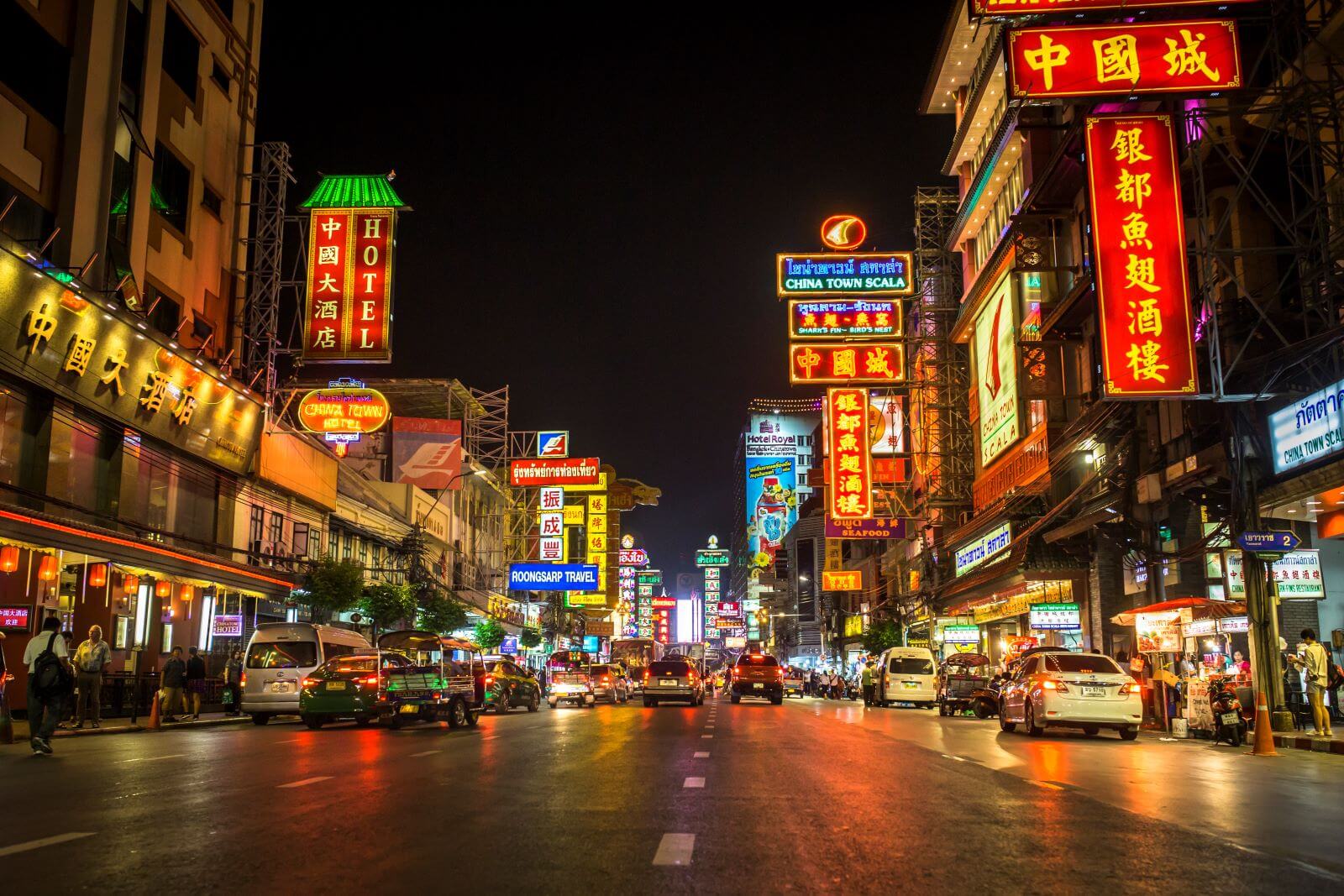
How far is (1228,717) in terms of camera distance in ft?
67.8

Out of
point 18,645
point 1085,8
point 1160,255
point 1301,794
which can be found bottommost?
point 1301,794

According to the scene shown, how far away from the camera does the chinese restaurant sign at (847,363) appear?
160ft

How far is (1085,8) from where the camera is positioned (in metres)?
25.8

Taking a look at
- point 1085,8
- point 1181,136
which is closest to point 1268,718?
point 1181,136

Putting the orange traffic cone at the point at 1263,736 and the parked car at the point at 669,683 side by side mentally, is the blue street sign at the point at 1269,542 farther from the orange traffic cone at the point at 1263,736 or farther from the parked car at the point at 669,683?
the parked car at the point at 669,683

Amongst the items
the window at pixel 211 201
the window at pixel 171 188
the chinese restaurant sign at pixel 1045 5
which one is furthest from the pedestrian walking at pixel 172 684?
the chinese restaurant sign at pixel 1045 5

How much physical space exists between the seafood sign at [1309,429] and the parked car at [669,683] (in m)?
24.0

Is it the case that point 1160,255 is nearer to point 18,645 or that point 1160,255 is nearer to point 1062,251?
point 1062,251

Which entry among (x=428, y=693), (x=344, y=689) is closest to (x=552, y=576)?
(x=428, y=693)

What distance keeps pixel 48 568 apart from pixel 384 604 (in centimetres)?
1858

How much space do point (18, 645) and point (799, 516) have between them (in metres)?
147

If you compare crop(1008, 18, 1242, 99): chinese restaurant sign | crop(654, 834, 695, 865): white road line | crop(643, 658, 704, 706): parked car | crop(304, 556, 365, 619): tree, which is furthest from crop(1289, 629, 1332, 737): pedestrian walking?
crop(304, 556, 365, 619): tree

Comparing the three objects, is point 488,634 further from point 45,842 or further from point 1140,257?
point 45,842

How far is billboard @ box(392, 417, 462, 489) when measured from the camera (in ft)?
177
